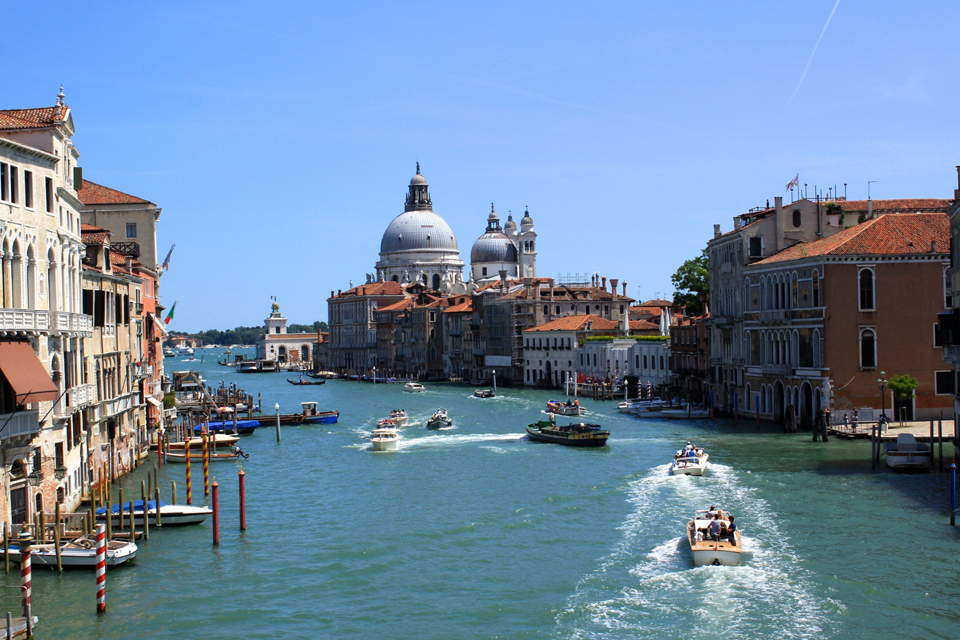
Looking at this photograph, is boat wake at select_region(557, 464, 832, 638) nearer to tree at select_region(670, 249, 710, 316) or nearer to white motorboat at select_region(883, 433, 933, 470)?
white motorboat at select_region(883, 433, 933, 470)

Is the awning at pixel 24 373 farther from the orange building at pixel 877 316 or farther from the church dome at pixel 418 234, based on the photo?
the church dome at pixel 418 234

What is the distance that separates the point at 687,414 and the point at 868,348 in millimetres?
11258

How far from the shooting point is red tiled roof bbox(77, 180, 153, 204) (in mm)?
34125

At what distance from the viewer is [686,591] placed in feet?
56.9

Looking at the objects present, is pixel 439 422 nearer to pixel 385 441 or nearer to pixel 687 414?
pixel 385 441

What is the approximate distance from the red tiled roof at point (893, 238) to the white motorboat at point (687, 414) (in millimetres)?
9913

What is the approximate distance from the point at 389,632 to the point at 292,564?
430cm

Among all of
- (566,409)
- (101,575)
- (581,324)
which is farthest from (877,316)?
(581,324)

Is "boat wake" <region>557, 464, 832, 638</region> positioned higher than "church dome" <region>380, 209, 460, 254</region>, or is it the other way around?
"church dome" <region>380, 209, 460, 254</region>

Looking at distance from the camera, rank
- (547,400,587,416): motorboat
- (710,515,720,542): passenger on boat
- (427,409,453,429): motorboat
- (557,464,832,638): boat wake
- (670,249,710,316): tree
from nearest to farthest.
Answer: (557,464,832,638): boat wake < (710,515,720,542): passenger on boat < (427,409,453,429): motorboat < (547,400,587,416): motorboat < (670,249,710,316): tree

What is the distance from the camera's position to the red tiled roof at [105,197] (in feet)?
112

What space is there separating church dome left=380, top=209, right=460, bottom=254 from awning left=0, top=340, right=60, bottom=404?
343ft

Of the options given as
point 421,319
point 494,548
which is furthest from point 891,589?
point 421,319

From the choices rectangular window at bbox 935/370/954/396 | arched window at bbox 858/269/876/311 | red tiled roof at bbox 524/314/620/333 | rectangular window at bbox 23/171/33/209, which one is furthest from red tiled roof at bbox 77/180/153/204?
red tiled roof at bbox 524/314/620/333
